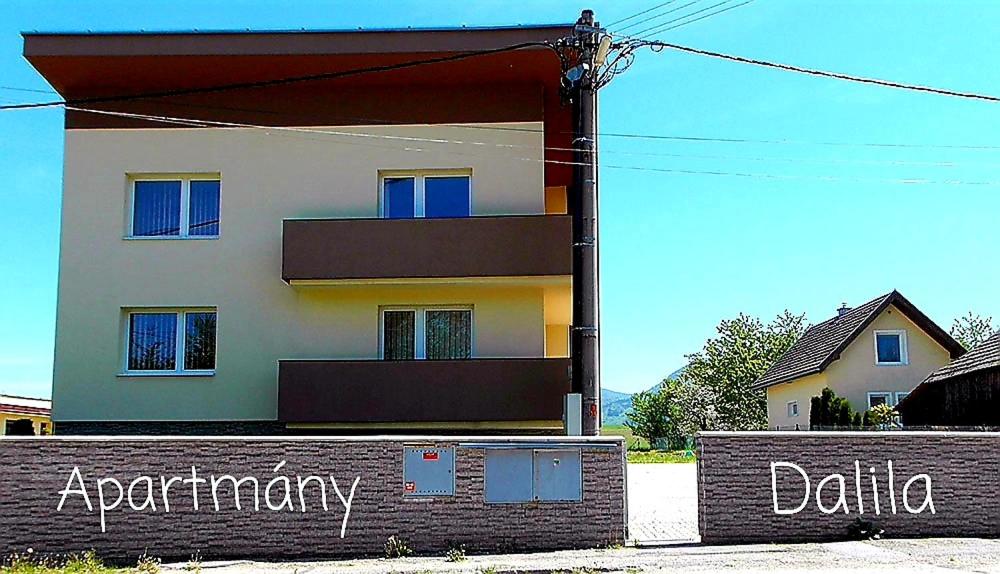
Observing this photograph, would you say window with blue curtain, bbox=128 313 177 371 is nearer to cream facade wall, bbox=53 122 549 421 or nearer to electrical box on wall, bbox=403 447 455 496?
cream facade wall, bbox=53 122 549 421

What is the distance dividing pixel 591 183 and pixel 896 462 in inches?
223

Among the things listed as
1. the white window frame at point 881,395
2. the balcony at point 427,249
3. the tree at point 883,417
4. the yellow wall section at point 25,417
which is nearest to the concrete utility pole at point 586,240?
the balcony at point 427,249

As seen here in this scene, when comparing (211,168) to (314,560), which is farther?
(211,168)

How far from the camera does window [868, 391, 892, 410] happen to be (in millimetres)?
36188

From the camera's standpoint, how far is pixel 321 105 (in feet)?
65.2

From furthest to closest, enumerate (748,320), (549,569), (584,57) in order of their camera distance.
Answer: (748,320), (584,57), (549,569)

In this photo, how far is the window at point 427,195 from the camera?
64.8 feet

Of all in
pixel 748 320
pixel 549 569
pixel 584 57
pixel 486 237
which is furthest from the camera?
pixel 748 320

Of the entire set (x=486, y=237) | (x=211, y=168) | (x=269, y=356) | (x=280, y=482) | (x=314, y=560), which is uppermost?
(x=211, y=168)

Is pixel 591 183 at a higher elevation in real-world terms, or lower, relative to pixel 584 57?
lower

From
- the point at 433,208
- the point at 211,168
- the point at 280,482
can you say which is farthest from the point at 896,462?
the point at 211,168

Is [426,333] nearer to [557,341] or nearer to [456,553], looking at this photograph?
[557,341]

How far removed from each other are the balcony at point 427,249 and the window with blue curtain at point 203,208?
78.2 inches

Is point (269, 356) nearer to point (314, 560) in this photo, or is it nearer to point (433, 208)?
point (433, 208)
